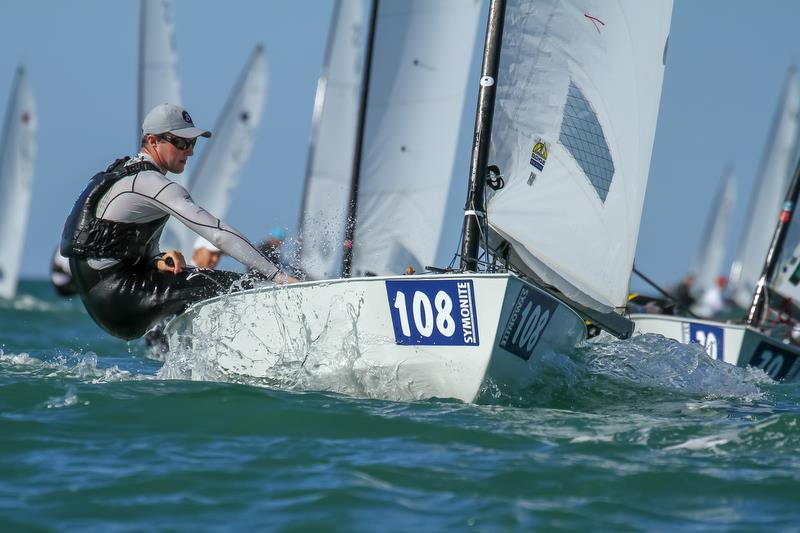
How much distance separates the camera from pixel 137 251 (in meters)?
6.05

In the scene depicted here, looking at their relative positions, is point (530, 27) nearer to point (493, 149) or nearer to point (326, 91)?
point (493, 149)

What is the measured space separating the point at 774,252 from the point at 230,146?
9872mm

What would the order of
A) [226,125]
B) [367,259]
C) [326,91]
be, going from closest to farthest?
[367,259]
[326,91]
[226,125]

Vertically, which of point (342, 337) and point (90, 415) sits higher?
point (342, 337)

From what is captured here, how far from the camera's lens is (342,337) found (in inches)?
224

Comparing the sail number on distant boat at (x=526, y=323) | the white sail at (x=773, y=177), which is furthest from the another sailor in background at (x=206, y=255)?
the white sail at (x=773, y=177)

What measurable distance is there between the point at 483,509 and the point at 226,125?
15647mm

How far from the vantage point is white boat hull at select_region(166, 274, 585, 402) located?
5.43 meters

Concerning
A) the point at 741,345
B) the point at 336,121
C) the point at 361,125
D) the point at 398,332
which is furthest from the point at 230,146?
the point at 398,332

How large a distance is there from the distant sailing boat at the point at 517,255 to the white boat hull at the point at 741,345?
262cm

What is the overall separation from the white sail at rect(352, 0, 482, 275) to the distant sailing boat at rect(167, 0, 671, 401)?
549cm

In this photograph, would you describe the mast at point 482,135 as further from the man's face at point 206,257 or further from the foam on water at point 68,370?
the man's face at point 206,257

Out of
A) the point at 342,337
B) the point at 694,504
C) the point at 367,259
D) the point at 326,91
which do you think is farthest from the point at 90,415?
the point at 326,91

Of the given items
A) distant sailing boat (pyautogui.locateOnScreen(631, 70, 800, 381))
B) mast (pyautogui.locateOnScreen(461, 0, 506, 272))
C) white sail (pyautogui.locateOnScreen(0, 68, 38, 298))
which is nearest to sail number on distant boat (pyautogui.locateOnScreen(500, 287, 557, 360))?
mast (pyautogui.locateOnScreen(461, 0, 506, 272))
